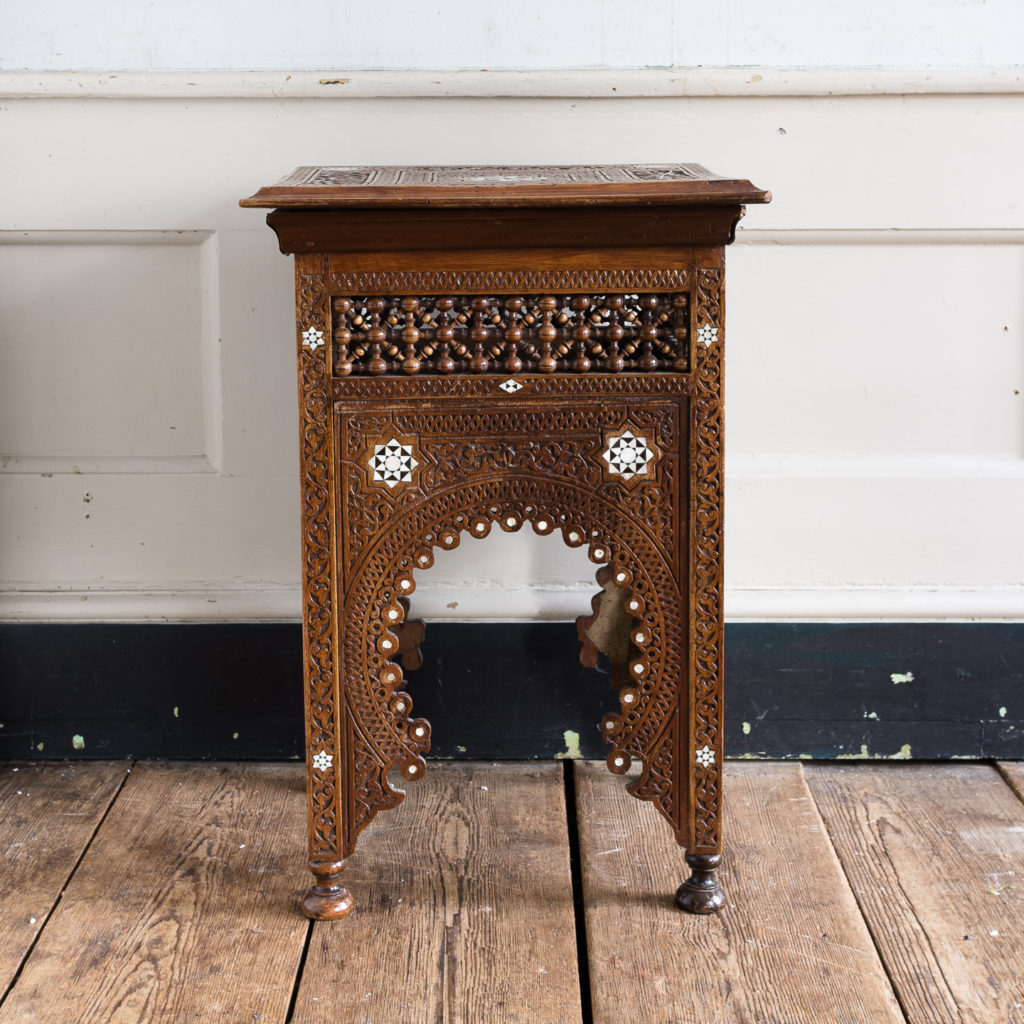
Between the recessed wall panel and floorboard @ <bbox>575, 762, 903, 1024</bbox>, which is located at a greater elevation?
the recessed wall panel

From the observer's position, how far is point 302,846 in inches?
60.8

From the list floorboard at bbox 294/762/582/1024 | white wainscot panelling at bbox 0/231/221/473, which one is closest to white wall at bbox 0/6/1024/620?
white wainscot panelling at bbox 0/231/221/473

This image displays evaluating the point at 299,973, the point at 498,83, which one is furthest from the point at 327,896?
the point at 498,83

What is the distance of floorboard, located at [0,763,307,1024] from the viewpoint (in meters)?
1.20

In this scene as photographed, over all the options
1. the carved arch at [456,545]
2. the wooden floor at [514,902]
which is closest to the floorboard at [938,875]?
the wooden floor at [514,902]

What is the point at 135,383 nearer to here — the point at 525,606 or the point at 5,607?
the point at 5,607

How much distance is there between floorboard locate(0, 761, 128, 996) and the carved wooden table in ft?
1.17

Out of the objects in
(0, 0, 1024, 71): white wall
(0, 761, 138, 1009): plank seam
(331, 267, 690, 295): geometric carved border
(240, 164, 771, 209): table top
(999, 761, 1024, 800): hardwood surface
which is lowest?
(999, 761, 1024, 800): hardwood surface

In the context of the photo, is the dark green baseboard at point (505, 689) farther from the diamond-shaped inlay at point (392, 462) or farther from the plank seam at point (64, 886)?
the diamond-shaped inlay at point (392, 462)

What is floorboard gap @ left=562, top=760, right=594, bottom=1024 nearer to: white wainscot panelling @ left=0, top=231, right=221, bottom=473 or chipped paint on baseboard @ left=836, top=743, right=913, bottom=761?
chipped paint on baseboard @ left=836, top=743, right=913, bottom=761

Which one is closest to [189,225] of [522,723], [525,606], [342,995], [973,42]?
[525,606]

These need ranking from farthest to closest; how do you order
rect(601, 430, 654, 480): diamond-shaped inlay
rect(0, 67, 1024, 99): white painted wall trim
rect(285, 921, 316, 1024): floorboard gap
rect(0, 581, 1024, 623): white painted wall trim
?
1. rect(0, 581, 1024, 623): white painted wall trim
2. rect(0, 67, 1024, 99): white painted wall trim
3. rect(601, 430, 654, 480): diamond-shaped inlay
4. rect(285, 921, 316, 1024): floorboard gap

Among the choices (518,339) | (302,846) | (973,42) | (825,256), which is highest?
(973,42)

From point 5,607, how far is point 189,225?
71cm
